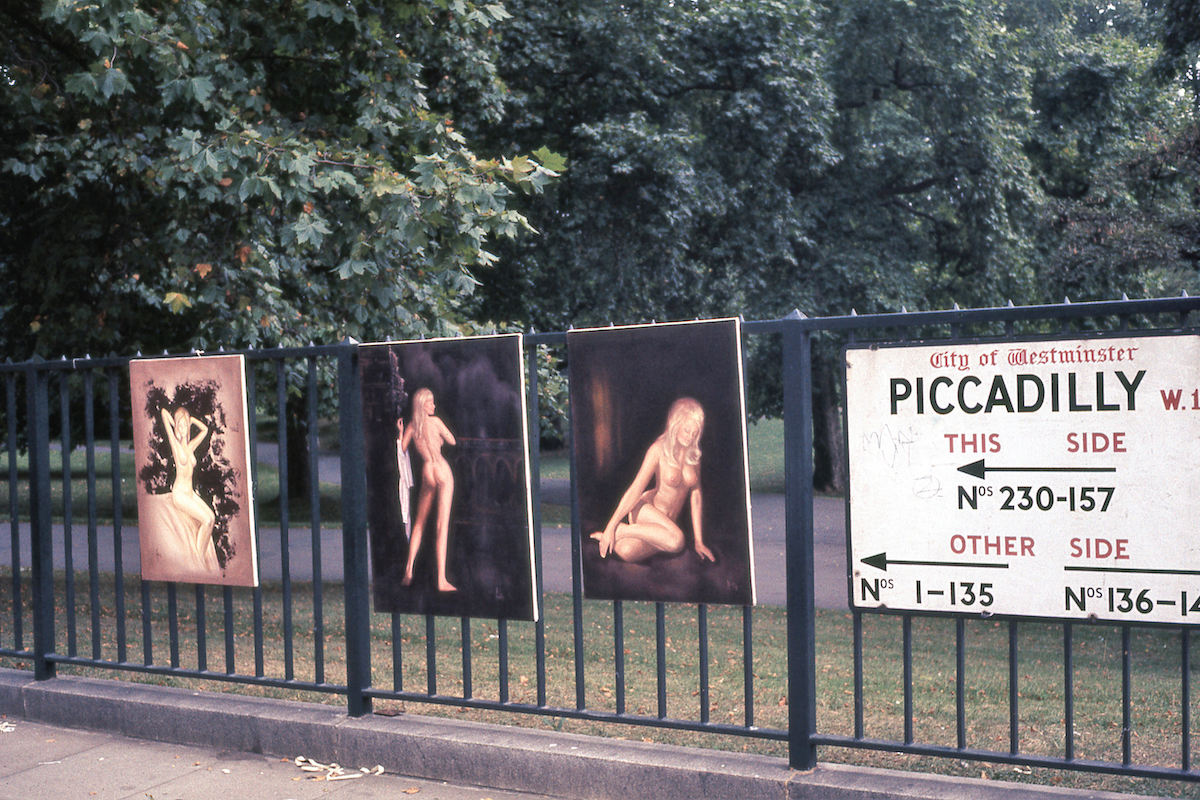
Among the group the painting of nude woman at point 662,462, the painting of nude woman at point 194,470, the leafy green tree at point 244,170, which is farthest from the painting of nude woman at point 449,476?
the leafy green tree at point 244,170

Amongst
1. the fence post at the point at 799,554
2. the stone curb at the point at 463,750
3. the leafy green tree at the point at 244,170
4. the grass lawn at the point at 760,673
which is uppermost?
the leafy green tree at the point at 244,170

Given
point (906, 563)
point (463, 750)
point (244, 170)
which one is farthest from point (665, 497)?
point (244, 170)

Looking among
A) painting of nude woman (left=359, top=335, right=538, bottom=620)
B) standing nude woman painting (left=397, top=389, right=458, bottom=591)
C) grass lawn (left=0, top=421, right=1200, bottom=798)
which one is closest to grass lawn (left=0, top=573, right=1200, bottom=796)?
grass lawn (left=0, top=421, right=1200, bottom=798)

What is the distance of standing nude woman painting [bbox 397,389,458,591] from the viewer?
479cm

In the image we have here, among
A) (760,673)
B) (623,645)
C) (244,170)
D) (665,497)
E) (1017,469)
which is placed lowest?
(760,673)

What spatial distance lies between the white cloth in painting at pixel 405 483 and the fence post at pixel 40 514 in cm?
236

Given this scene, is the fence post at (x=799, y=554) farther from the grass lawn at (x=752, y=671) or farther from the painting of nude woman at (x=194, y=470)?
the painting of nude woman at (x=194, y=470)

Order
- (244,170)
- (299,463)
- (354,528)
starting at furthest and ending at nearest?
(299,463) → (244,170) → (354,528)

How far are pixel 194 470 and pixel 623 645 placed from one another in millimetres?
2293

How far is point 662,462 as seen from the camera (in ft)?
14.2

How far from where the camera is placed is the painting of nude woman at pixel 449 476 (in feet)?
15.2

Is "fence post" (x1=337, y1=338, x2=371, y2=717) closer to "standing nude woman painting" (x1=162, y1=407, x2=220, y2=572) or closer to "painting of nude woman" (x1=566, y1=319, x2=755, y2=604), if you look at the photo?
"standing nude woman painting" (x1=162, y1=407, x2=220, y2=572)

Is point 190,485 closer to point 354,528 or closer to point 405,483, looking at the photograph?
point 354,528

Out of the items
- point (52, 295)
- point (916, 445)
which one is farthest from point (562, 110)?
point (916, 445)
